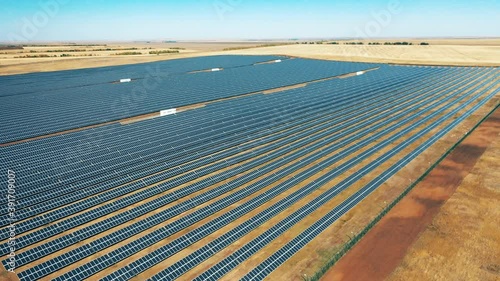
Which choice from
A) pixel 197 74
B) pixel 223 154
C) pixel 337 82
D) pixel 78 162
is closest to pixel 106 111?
pixel 78 162

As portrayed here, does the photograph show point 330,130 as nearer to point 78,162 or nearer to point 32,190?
point 78,162

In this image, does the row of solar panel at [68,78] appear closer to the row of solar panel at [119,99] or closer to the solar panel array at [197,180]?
the row of solar panel at [119,99]

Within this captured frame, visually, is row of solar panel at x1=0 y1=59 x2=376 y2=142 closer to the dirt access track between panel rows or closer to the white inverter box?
the white inverter box

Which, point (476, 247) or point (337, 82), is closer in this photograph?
point (476, 247)

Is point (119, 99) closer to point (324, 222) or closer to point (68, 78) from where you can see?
point (68, 78)

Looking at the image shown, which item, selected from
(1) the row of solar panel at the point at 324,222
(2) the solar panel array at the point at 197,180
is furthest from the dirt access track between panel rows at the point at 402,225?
(2) the solar panel array at the point at 197,180
